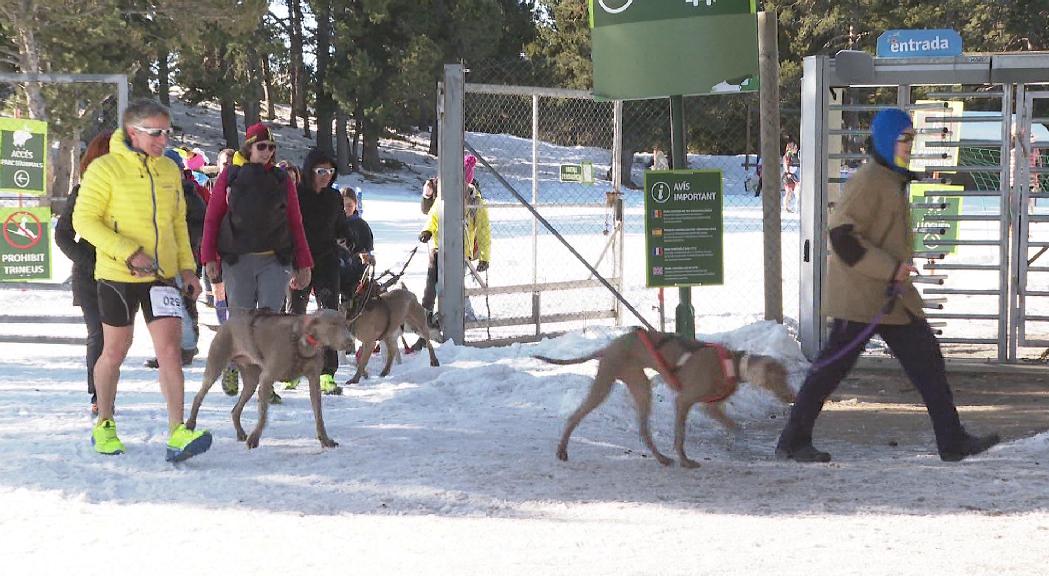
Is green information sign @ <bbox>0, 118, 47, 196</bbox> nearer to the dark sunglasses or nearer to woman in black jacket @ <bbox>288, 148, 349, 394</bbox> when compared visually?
woman in black jacket @ <bbox>288, 148, 349, 394</bbox>

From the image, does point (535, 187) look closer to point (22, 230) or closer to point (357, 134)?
point (22, 230)

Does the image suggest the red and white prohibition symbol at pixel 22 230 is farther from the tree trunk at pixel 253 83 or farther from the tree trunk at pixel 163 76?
the tree trunk at pixel 253 83

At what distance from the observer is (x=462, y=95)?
35.4ft

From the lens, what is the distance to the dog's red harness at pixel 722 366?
6.49 meters

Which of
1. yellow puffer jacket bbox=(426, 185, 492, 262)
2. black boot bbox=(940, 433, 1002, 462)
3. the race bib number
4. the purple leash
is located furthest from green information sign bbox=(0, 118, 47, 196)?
black boot bbox=(940, 433, 1002, 462)

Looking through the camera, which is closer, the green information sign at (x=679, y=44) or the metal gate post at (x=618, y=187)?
the green information sign at (x=679, y=44)

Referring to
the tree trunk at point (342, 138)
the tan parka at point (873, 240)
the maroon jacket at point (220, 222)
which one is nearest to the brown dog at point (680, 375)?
the tan parka at point (873, 240)

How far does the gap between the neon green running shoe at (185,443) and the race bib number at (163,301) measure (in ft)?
2.00

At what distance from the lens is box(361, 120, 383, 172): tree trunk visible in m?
41.2

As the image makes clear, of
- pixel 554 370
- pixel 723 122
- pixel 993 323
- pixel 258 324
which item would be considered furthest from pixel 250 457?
pixel 723 122

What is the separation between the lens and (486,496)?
19.5 feet

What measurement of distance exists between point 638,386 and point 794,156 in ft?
93.5

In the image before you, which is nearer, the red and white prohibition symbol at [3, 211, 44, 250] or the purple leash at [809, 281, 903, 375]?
the purple leash at [809, 281, 903, 375]

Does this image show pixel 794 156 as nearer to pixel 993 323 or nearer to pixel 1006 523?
pixel 993 323
